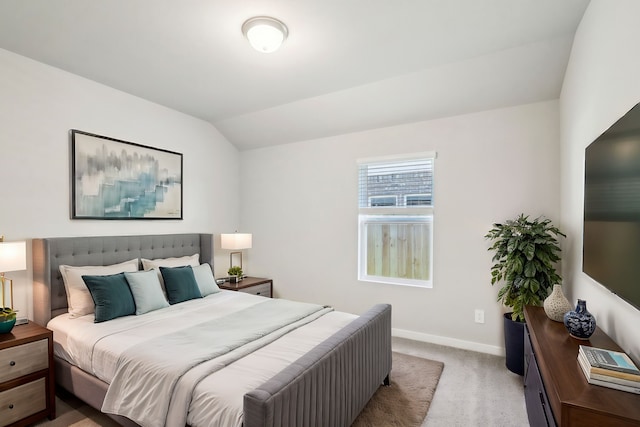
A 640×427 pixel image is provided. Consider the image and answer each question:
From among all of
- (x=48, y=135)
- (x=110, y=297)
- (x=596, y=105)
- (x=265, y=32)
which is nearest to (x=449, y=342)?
(x=596, y=105)

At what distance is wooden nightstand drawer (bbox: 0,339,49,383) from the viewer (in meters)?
2.10

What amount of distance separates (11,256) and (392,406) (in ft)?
9.88

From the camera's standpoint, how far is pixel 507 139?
10.5 ft

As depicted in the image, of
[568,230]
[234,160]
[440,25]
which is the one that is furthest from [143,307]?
[568,230]

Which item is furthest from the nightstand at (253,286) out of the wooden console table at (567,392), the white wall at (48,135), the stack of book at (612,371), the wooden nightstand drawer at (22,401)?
the stack of book at (612,371)

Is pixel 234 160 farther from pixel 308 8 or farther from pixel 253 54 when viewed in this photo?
pixel 308 8

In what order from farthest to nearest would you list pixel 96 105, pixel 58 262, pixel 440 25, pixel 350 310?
1. pixel 350 310
2. pixel 96 105
3. pixel 58 262
4. pixel 440 25

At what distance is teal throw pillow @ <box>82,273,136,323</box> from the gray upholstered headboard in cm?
36

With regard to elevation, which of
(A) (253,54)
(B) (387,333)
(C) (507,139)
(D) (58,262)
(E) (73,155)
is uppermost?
(A) (253,54)

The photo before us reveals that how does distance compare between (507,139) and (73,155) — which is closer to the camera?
(73,155)

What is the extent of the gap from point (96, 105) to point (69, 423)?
9.10 feet

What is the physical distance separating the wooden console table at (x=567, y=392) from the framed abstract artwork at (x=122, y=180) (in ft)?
12.3

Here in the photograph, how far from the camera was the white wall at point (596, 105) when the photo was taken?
1.47m

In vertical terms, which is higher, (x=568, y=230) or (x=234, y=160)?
(x=234, y=160)
